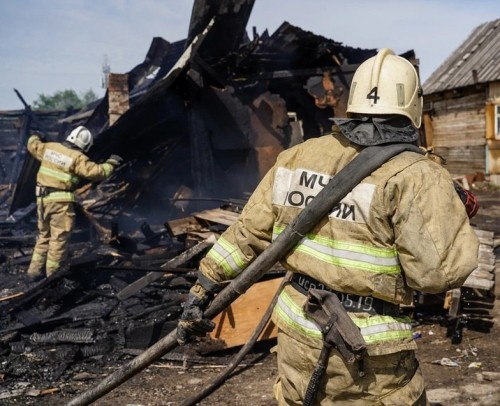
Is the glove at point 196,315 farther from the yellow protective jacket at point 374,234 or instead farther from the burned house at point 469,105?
the burned house at point 469,105

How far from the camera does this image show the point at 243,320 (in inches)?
197

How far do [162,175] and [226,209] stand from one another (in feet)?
11.7

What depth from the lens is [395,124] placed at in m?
2.21

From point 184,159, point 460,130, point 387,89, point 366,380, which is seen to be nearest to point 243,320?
point 366,380

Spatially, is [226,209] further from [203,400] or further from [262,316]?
[203,400]

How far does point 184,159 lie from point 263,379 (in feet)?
21.6

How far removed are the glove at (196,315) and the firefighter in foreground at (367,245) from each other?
127 millimetres

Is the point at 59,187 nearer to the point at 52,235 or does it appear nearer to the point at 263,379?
the point at 52,235

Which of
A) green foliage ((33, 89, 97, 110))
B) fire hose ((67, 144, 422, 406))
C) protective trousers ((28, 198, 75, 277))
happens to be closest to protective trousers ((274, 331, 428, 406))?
fire hose ((67, 144, 422, 406))

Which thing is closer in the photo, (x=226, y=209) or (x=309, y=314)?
(x=309, y=314)

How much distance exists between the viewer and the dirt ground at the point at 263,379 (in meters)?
4.10

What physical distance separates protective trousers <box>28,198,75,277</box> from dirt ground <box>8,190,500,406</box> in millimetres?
3013

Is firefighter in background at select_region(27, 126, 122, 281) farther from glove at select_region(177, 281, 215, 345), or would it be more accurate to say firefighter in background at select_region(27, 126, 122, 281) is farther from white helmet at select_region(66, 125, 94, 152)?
glove at select_region(177, 281, 215, 345)

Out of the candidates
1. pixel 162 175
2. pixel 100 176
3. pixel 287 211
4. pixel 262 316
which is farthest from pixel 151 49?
pixel 287 211
